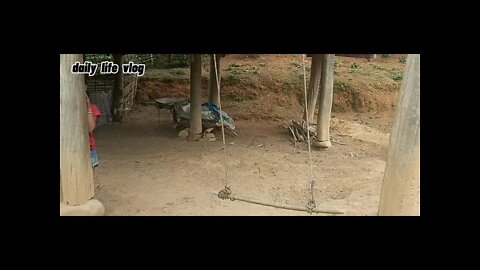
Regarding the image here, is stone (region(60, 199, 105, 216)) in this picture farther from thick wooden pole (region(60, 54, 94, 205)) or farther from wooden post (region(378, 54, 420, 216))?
wooden post (region(378, 54, 420, 216))

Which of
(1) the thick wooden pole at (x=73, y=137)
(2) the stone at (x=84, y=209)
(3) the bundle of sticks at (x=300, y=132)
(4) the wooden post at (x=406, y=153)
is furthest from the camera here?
(3) the bundle of sticks at (x=300, y=132)

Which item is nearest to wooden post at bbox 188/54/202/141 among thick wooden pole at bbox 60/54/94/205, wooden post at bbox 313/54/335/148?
wooden post at bbox 313/54/335/148

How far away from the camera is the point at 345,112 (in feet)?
48.0

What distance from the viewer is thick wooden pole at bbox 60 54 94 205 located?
4.37m

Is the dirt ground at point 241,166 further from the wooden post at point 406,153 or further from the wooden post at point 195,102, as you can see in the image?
the wooden post at point 406,153

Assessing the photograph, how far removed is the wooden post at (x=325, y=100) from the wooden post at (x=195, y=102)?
2653 millimetres

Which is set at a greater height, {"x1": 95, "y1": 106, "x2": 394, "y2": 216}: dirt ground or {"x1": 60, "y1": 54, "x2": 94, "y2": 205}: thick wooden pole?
{"x1": 60, "y1": 54, "x2": 94, "y2": 205}: thick wooden pole

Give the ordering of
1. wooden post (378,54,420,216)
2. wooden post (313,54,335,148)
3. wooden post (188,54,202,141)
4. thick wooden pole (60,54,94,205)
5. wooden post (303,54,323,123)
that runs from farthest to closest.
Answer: wooden post (303,54,323,123) < wooden post (188,54,202,141) < wooden post (313,54,335,148) < thick wooden pole (60,54,94,205) < wooden post (378,54,420,216)

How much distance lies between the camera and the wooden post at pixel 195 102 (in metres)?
9.52

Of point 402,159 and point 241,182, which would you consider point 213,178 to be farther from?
point 402,159

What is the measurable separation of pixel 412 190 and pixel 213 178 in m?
3.73

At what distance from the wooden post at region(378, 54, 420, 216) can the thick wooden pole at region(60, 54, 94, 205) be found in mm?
3158

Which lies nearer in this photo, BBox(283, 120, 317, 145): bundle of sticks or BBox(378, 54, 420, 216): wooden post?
BBox(378, 54, 420, 216): wooden post

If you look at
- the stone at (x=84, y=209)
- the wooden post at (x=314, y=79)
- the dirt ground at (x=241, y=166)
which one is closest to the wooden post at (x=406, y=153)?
the dirt ground at (x=241, y=166)
